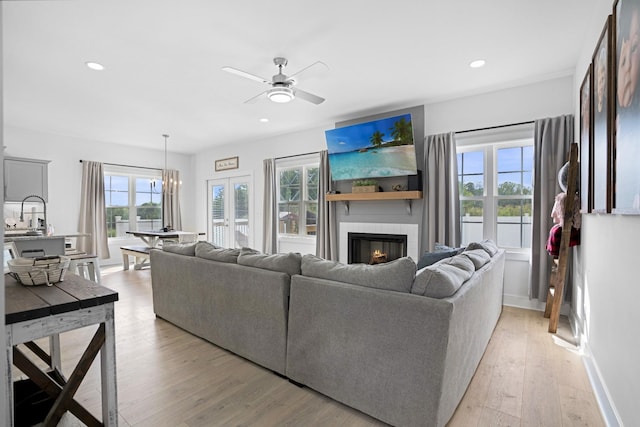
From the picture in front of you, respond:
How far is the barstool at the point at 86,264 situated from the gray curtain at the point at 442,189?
4.45m

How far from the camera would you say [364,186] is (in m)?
4.79

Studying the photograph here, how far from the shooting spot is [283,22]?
8.27 ft

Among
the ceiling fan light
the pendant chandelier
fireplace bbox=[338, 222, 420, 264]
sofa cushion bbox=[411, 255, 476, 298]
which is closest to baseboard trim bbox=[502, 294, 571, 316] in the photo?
fireplace bbox=[338, 222, 420, 264]

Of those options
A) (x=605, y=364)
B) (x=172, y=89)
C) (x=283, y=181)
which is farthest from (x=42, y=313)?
(x=283, y=181)

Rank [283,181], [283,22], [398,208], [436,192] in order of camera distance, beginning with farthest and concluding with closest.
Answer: [283,181]
[398,208]
[436,192]
[283,22]

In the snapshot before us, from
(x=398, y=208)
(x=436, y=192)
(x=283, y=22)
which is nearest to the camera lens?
(x=283, y=22)

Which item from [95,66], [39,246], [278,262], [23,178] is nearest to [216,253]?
[278,262]

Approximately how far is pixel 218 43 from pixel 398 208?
3088 millimetres

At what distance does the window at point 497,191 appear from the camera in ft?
12.7

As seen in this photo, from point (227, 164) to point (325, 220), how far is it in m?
3.02

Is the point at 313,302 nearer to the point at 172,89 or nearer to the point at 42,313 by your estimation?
the point at 42,313

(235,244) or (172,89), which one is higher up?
(172,89)

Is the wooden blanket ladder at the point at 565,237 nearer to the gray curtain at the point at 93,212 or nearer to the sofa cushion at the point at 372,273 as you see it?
the sofa cushion at the point at 372,273

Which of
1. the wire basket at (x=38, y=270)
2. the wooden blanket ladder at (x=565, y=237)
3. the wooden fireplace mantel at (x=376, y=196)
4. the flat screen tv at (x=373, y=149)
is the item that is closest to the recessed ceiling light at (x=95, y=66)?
the wire basket at (x=38, y=270)
